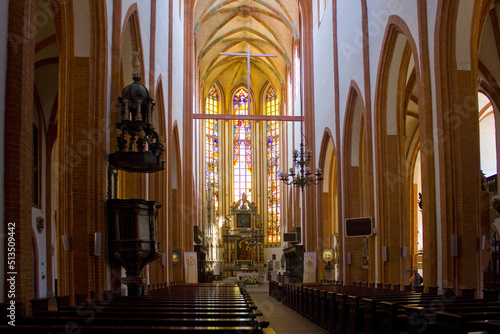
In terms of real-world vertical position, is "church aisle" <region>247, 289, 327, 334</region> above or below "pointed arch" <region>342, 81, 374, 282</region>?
below

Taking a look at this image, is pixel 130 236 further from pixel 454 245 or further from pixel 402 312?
pixel 454 245

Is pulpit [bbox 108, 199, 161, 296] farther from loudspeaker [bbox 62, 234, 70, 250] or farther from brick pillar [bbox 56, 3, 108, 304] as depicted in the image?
loudspeaker [bbox 62, 234, 70, 250]

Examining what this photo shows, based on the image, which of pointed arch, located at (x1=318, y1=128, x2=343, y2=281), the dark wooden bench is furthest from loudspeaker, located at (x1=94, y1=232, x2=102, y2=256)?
pointed arch, located at (x1=318, y1=128, x2=343, y2=281)

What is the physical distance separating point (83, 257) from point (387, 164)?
8710 millimetres

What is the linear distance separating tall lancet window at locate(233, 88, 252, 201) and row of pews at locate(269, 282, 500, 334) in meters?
29.7

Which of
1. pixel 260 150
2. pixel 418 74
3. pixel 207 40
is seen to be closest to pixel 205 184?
pixel 260 150

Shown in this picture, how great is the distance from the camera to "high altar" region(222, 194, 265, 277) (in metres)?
40.8

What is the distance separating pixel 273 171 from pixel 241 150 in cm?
318

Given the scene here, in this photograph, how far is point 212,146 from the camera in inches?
1657

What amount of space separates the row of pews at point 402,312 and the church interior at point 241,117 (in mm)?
2250

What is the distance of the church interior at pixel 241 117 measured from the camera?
9.15 m

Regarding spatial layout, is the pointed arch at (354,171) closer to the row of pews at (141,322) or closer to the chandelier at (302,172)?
the chandelier at (302,172)

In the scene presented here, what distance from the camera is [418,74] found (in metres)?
12.1

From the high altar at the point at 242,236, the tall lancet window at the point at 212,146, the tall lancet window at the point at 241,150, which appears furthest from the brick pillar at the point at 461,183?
the tall lancet window at the point at 241,150
